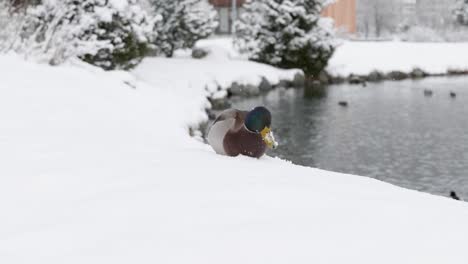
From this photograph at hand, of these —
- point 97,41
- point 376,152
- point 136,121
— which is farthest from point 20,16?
point 376,152

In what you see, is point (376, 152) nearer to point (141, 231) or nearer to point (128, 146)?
point (128, 146)

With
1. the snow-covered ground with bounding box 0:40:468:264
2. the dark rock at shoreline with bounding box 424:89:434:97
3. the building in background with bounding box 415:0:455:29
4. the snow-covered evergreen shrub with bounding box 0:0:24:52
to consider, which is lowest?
the dark rock at shoreline with bounding box 424:89:434:97

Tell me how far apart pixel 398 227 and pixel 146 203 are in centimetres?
155

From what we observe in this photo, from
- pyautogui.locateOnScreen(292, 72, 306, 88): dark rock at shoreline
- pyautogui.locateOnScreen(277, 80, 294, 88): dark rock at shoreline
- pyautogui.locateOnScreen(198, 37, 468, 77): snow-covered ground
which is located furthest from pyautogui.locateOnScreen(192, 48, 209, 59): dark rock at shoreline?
pyautogui.locateOnScreen(292, 72, 306, 88): dark rock at shoreline

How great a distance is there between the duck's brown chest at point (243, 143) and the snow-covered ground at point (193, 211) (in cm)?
20

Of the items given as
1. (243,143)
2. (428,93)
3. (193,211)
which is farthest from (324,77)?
(193,211)

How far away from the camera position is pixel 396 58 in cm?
3912

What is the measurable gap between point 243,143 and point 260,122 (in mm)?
267

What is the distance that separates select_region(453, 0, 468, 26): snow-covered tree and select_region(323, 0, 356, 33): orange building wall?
850 cm

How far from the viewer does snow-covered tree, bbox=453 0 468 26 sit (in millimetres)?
54281

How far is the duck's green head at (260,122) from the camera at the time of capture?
6.50 meters

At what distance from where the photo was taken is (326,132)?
57.8ft

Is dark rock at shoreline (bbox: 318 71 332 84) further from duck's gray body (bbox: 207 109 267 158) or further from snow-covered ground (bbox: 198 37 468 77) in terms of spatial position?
duck's gray body (bbox: 207 109 267 158)

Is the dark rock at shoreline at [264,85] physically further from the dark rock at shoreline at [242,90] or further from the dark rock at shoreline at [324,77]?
the dark rock at shoreline at [324,77]
